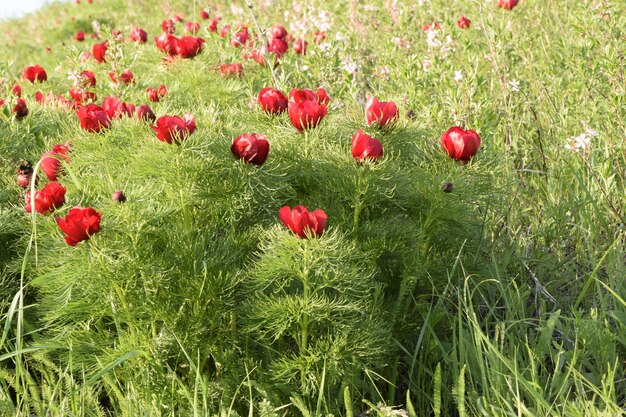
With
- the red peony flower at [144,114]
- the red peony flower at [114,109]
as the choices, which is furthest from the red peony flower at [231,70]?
the red peony flower at [144,114]

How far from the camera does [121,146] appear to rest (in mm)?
2449

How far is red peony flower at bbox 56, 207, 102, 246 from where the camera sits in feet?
5.99

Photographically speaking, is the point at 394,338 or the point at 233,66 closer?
the point at 394,338

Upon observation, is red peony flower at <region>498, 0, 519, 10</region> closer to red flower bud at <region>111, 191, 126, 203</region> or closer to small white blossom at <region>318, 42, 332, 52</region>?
small white blossom at <region>318, 42, 332, 52</region>

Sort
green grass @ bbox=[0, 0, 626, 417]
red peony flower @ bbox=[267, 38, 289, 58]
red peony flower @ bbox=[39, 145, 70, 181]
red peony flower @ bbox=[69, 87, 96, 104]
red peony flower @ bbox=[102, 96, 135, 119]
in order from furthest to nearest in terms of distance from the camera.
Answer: red peony flower @ bbox=[267, 38, 289, 58]
red peony flower @ bbox=[69, 87, 96, 104]
red peony flower @ bbox=[102, 96, 135, 119]
red peony flower @ bbox=[39, 145, 70, 181]
green grass @ bbox=[0, 0, 626, 417]

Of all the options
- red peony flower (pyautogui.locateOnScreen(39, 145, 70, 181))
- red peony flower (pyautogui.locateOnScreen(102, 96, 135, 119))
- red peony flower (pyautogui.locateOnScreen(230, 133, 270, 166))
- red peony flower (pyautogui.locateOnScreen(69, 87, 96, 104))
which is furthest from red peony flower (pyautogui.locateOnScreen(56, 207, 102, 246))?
red peony flower (pyautogui.locateOnScreen(69, 87, 96, 104))

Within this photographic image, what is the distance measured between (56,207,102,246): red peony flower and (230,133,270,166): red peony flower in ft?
1.30

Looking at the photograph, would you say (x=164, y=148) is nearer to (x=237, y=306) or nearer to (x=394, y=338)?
(x=237, y=306)

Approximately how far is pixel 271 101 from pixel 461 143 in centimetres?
62

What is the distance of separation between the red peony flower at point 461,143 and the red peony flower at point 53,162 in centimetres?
116

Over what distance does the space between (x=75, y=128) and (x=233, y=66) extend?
115cm

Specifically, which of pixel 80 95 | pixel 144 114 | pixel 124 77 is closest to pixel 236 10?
→ pixel 124 77

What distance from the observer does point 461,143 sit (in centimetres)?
215

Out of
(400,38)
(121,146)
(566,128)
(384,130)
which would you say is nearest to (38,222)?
(121,146)
